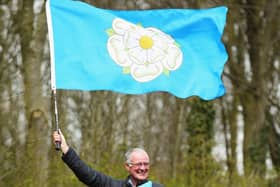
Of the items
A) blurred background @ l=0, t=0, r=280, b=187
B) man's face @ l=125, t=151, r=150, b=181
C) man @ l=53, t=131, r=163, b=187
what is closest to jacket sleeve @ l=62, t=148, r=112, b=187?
man @ l=53, t=131, r=163, b=187

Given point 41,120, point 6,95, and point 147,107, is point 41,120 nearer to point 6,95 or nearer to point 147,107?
point 6,95

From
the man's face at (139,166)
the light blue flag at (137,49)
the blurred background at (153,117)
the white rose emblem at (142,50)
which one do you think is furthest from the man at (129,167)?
the blurred background at (153,117)

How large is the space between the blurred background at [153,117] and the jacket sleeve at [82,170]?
5.18 metres

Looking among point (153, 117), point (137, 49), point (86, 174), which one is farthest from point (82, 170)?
point (153, 117)

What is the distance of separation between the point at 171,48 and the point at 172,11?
15.4 inches

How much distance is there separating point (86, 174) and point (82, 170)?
0.15ft

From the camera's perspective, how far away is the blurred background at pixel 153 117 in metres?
13.6

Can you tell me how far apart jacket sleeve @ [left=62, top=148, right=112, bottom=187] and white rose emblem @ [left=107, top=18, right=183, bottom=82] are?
5.76 ft

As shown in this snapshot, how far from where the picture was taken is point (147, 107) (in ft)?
71.2

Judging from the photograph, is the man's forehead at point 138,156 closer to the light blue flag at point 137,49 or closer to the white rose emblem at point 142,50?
the light blue flag at point 137,49

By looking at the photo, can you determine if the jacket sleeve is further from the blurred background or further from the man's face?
the blurred background

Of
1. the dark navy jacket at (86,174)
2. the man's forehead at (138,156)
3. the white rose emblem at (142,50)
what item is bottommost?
the dark navy jacket at (86,174)

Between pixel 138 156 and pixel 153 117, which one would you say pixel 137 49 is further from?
pixel 153 117

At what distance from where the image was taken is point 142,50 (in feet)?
30.3
